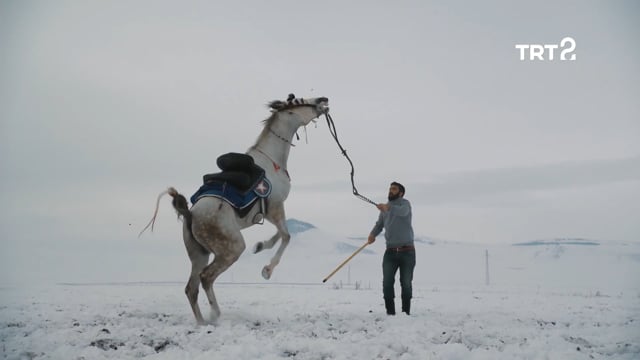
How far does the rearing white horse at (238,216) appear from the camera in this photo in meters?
8.45

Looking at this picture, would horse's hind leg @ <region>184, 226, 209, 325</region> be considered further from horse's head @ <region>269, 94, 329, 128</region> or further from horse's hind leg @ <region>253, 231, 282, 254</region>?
horse's head @ <region>269, 94, 329, 128</region>

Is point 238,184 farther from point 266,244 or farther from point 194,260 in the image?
point 194,260

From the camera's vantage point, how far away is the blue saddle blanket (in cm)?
866

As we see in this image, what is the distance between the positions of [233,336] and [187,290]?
1680 millimetres

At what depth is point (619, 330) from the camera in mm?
8461

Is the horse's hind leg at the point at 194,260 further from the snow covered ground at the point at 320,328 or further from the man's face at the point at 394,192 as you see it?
the man's face at the point at 394,192


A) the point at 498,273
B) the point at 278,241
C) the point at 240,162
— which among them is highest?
the point at 240,162

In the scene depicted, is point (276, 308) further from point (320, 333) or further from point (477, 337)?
point (477, 337)

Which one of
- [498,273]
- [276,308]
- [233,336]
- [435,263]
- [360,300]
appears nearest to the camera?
[233,336]

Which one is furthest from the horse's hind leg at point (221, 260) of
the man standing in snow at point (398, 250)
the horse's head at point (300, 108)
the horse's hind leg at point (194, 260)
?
the man standing in snow at point (398, 250)

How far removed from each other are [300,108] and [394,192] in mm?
1947

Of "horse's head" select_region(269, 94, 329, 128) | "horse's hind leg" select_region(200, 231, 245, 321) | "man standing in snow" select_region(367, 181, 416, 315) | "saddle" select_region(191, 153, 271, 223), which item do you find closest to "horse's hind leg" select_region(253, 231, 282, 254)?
"saddle" select_region(191, 153, 271, 223)

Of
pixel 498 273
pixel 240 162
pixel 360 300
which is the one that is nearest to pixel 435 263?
pixel 498 273

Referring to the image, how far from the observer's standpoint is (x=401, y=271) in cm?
995
